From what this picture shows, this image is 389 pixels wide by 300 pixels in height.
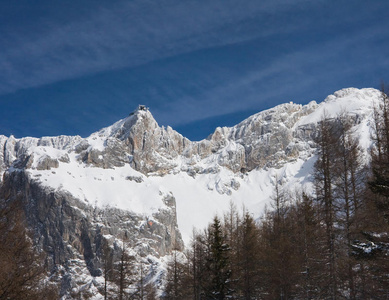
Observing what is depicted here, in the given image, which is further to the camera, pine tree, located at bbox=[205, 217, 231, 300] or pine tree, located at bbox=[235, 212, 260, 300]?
pine tree, located at bbox=[235, 212, 260, 300]

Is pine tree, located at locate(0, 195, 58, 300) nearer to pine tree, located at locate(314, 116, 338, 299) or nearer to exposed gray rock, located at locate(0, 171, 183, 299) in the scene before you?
pine tree, located at locate(314, 116, 338, 299)

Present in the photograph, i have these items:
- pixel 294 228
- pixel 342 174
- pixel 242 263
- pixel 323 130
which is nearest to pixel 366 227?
pixel 342 174

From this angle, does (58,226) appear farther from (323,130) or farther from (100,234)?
(323,130)

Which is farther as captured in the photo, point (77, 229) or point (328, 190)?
point (77, 229)

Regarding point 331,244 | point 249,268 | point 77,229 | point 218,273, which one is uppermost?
point 77,229

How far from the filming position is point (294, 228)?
33.7 meters

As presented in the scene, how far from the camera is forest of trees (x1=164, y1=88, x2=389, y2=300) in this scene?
18.8 m

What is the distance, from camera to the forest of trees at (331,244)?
18766 millimetres

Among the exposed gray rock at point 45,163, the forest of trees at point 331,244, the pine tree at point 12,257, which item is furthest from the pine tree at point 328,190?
the exposed gray rock at point 45,163

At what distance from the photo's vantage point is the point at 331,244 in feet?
76.1

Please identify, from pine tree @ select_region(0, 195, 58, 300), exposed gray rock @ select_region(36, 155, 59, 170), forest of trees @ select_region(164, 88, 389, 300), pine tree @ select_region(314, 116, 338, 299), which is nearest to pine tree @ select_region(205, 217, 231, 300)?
forest of trees @ select_region(164, 88, 389, 300)

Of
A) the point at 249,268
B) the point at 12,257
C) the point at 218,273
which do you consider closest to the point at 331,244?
the point at 218,273

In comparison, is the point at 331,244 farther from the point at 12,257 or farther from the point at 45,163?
the point at 45,163

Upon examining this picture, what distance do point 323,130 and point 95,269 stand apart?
535 ft
